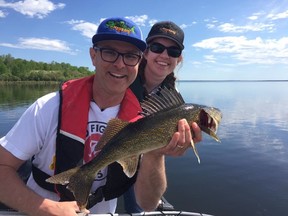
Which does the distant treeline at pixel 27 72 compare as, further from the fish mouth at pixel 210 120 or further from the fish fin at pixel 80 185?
the fish mouth at pixel 210 120

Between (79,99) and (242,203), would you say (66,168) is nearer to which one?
(79,99)

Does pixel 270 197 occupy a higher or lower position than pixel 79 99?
lower

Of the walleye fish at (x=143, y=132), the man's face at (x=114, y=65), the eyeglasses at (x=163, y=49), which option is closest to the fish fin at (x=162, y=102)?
the walleye fish at (x=143, y=132)

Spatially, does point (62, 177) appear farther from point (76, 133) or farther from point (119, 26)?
point (119, 26)

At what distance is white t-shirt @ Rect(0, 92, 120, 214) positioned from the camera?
302 centimetres

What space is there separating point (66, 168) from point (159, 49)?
3871 millimetres

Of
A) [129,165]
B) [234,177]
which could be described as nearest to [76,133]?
[129,165]

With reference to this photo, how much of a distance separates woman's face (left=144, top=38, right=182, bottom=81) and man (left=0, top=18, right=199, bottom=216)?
2.66 metres

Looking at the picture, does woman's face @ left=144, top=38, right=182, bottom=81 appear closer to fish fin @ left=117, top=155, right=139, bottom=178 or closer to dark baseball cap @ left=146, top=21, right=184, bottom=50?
dark baseball cap @ left=146, top=21, right=184, bottom=50

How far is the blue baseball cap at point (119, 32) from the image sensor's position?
3.30m

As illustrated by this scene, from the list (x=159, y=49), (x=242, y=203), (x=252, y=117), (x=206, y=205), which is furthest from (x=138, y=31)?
(x=252, y=117)

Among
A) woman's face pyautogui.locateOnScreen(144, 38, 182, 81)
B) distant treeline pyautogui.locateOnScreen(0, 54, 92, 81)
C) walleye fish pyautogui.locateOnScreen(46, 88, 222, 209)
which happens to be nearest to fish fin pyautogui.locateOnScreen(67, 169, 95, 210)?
walleye fish pyautogui.locateOnScreen(46, 88, 222, 209)

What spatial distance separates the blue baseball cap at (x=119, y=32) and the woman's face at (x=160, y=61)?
2.94 m

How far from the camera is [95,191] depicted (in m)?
3.59
